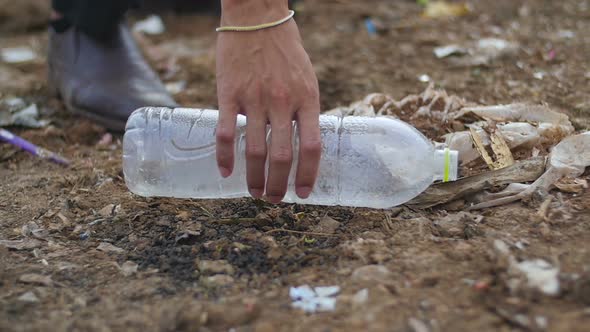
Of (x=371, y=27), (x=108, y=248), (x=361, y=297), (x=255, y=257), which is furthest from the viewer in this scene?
(x=371, y=27)

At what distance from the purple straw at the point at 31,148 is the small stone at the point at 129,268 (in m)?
0.97

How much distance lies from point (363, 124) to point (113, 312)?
95cm

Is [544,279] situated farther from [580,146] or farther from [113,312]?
[113,312]

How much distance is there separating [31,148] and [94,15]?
731 mm

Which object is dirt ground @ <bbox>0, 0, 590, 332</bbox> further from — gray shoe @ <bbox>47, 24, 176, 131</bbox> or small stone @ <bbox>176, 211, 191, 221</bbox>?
gray shoe @ <bbox>47, 24, 176, 131</bbox>

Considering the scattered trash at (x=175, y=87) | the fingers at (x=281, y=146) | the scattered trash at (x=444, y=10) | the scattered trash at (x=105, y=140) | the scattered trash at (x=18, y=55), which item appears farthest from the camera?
the scattered trash at (x=444, y=10)

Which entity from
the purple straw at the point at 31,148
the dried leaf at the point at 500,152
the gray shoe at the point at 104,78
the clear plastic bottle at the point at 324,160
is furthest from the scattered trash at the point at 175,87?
the dried leaf at the point at 500,152

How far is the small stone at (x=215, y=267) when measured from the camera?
1.66m

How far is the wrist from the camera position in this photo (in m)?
1.64

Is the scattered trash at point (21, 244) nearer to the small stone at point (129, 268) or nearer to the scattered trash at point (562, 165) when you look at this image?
the small stone at point (129, 268)

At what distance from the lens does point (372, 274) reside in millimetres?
1589

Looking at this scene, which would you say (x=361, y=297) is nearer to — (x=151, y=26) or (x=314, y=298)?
(x=314, y=298)

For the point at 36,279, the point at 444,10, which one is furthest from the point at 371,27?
the point at 36,279

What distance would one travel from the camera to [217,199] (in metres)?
2.08
